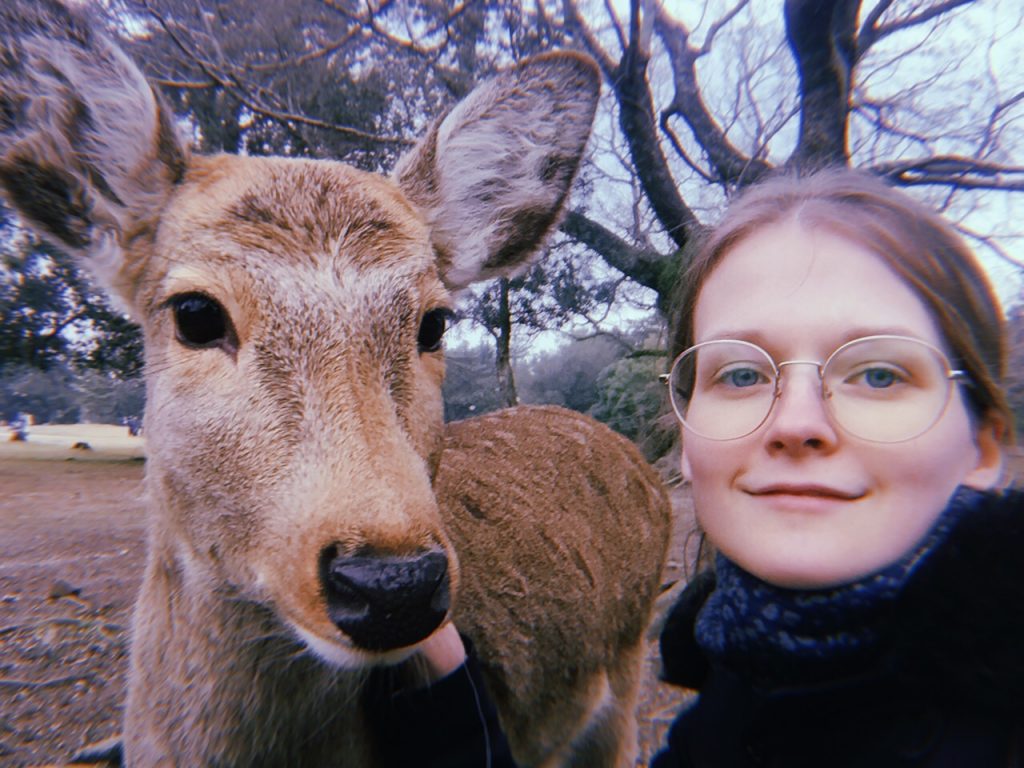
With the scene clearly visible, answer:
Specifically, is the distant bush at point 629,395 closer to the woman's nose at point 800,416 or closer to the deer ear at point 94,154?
the woman's nose at point 800,416

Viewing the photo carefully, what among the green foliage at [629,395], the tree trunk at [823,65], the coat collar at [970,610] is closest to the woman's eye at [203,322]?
the coat collar at [970,610]

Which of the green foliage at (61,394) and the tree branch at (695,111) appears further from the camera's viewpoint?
the tree branch at (695,111)

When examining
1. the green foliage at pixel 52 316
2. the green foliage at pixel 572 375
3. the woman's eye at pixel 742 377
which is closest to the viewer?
the woman's eye at pixel 742 377

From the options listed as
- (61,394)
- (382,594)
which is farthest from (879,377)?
(61,394)

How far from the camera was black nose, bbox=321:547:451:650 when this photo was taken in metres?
0.65

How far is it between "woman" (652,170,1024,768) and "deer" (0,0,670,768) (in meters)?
0.38

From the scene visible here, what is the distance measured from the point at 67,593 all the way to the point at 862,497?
2.03 meters

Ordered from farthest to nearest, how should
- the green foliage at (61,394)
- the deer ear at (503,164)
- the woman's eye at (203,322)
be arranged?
the green foliage at (61,394) < the deer ear at (503,164) < the woman's eye at (203,322)

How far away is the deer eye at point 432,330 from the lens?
1.05 metres

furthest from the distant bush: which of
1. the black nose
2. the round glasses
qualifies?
the black nose

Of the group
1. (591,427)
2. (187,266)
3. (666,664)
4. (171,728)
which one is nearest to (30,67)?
(187,266)

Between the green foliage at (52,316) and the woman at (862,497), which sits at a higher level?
the green foliage at (52,316)

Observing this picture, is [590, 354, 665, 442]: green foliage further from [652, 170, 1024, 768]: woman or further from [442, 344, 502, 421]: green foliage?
[652, 170, 1024, 768]: woman

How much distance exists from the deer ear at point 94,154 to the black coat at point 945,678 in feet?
4.16
